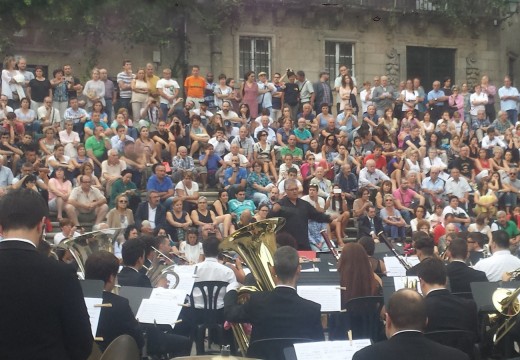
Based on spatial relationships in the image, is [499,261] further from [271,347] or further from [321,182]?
[321,182]

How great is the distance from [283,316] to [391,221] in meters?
11.7

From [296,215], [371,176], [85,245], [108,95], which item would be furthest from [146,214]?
[85,245]

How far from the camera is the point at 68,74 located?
896 inches

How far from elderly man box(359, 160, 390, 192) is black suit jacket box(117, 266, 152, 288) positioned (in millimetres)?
11293

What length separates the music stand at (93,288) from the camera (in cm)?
764

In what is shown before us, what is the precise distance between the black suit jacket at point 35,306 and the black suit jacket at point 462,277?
598 cm

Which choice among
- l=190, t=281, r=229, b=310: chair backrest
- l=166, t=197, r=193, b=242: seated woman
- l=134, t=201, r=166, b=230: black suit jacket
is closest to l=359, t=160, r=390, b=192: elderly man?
l=166, t=197, r=193, b=242: seated woman

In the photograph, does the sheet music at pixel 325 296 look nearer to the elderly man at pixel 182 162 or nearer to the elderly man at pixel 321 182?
the elderly man at pixel 321 182

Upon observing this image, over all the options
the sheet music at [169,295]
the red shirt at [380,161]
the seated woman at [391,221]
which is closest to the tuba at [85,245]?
the sheet music at [169,295]

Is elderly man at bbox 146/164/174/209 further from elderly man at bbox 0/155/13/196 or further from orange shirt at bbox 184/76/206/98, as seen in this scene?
orange shirt at bbox 184/76/206/98

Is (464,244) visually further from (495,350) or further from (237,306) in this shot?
(237,306)

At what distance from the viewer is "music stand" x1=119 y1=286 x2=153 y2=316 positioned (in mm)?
9109

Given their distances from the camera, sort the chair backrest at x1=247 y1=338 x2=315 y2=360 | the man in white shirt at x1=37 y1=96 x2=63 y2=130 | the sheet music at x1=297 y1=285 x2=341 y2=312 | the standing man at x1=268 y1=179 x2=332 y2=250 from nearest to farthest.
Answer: the chair backrest at x1=247 y1=338 x2=315 y2=360 < the sheet music at x1=297 y1=285 x2=341 y2=312 < the standing man at x1=268 y1=179 x2=332 y2=250 < the man in white shirt at x1=37 y1=96 x2=63 y2=130

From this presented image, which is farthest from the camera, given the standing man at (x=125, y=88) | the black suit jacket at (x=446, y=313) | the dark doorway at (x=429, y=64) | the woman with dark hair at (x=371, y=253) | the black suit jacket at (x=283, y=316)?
the dark doorway at (x=429, y=64)
